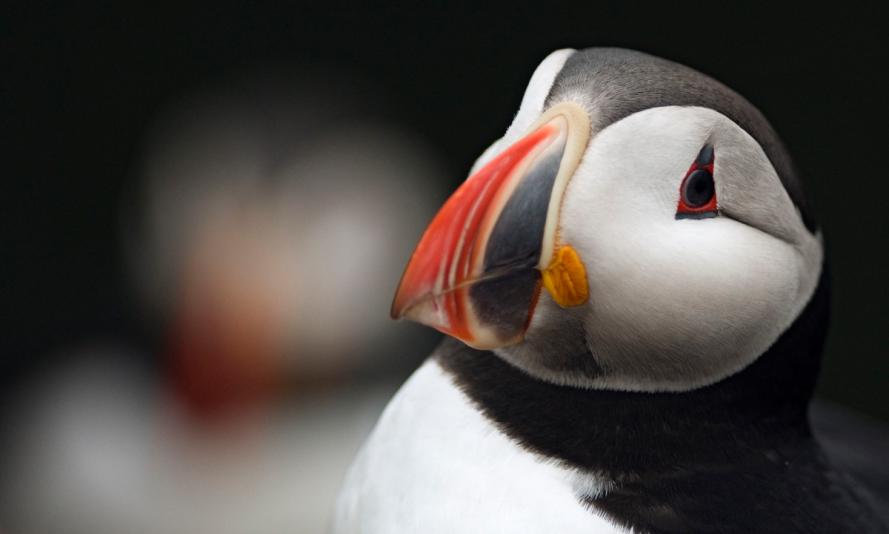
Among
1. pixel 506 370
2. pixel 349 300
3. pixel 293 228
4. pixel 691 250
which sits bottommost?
pixel 349 300

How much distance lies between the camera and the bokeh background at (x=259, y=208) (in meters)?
3.70

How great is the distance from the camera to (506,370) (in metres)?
1.40

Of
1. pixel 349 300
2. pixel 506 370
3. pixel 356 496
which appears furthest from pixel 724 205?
pixel 349 300

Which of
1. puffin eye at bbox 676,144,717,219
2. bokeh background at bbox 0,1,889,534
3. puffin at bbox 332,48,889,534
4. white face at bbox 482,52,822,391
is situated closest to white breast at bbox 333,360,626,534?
puffin at bbox 332,48,889,534

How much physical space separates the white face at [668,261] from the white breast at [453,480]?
0.38ft

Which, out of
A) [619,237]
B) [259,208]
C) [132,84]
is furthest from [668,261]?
[132,84]

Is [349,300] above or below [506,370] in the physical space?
below

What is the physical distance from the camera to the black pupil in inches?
49.2

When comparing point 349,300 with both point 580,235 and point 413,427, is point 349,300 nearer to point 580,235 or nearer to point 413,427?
point 413,427

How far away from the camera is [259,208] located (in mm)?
3975

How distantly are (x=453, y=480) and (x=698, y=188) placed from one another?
43cm

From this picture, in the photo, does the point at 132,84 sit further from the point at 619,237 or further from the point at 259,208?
the point at 619,237

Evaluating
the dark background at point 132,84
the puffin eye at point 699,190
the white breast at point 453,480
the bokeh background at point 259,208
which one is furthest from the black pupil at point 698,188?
the dark background at point 132,84

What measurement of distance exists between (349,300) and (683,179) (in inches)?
109
